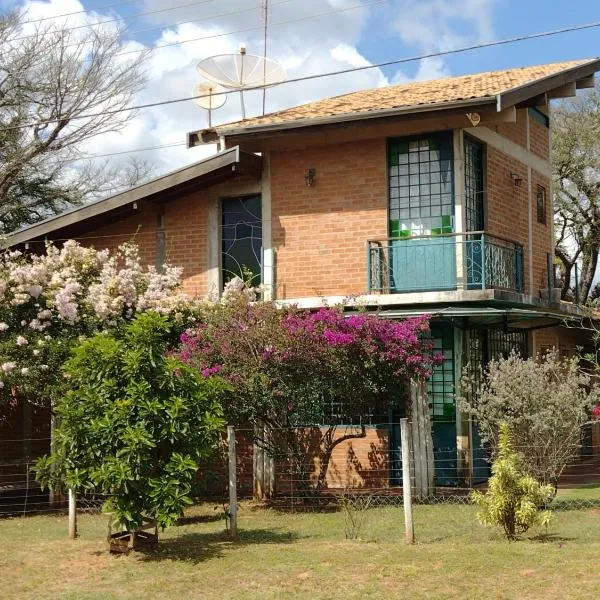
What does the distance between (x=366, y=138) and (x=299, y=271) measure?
8.54 ft

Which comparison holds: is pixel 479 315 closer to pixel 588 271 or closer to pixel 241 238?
pixel 241 238

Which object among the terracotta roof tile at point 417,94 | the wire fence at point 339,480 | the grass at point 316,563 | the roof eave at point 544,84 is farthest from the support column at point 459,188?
the grass at point 316,563

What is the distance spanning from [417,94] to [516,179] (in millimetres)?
2749

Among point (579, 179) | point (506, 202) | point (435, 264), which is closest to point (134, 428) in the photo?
point (435, 264)

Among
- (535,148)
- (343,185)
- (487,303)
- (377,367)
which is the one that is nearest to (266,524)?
(377,367)

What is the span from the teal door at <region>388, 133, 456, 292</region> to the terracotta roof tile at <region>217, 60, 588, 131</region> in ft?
2.72

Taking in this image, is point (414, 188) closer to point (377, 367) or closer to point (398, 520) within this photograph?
point (377, 367)

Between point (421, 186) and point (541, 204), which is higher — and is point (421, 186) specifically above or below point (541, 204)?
below

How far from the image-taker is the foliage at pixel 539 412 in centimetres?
1238

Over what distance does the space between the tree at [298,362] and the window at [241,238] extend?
340 cm

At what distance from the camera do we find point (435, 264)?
1573 cm

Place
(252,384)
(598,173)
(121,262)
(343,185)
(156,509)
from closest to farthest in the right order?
(156,509) → (252,384) → (343,185) → (121,262) → (598,173)

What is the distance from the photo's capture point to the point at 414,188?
16188mm

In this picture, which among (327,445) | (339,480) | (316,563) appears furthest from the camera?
(339,480)
